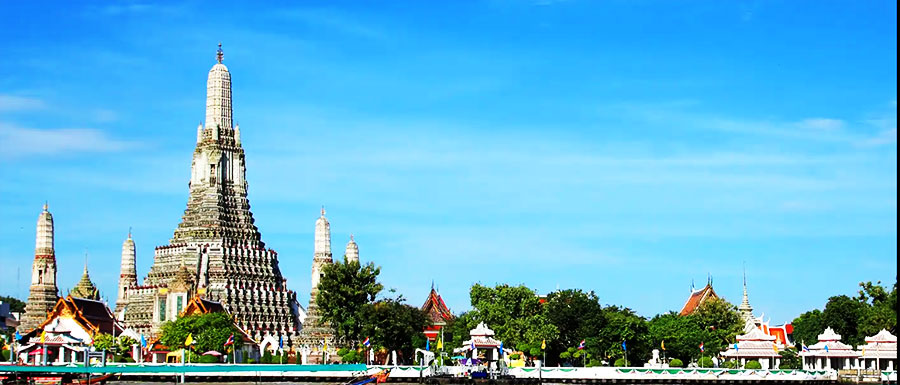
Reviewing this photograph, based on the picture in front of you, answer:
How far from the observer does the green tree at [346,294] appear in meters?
111

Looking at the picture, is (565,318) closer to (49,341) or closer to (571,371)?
(571,371)

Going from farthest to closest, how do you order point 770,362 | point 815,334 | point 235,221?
point 235,221 < point 815,334 < point 770,362

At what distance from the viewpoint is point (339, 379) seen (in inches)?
3551

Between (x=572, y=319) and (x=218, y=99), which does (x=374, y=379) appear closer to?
(x=572, y=319)

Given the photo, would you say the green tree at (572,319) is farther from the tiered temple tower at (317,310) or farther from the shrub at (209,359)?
the shrub at (209,359)

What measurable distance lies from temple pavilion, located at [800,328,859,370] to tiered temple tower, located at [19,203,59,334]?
78182 millimetres

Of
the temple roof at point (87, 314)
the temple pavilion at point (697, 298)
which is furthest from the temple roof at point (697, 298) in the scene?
the temple roof at point (87, 314)

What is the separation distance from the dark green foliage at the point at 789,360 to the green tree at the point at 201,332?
140ft

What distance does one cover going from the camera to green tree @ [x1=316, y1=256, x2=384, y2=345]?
111000 millimetres

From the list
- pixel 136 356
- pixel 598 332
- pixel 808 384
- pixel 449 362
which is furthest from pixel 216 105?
pixel 808 384

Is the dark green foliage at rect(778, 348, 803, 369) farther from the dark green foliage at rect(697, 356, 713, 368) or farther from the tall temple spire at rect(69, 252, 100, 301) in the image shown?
the tall temple spire at rect(69, 252, 100, 301)

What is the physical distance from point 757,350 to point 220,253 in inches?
2185

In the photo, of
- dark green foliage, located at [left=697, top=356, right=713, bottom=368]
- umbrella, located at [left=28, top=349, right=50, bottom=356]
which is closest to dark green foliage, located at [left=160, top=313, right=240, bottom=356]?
umbrella, located at [left=28, top=349, right=50, bottom=356]

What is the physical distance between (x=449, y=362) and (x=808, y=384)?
3030 centimetres
